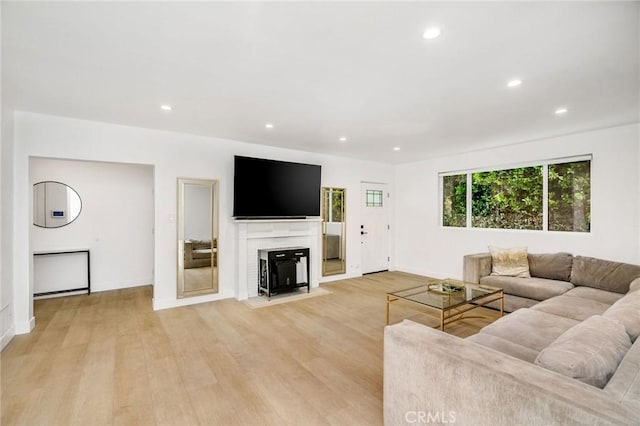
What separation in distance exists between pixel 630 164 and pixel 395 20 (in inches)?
160

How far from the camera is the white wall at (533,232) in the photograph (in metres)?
3.83

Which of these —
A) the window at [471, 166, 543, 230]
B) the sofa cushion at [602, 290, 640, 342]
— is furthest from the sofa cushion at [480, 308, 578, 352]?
the window at [471, 166, 543, 230]

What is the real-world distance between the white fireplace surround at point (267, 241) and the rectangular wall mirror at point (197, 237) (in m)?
0.40

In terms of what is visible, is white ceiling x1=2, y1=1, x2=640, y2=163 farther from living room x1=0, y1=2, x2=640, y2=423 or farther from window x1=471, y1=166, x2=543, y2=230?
window x1=471, y1=166, x2=543, y2=230

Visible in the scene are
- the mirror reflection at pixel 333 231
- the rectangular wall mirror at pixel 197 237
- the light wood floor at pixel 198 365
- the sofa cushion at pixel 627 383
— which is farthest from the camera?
the mirror reflection at pixel 333 231

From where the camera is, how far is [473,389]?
126cm

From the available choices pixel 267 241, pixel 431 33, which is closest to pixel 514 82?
pixel 431 33

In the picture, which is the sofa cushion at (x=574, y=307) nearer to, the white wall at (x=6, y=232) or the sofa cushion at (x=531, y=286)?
the sofa cushion at (x=531, y=286)

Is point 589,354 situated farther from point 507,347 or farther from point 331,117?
point 331,117

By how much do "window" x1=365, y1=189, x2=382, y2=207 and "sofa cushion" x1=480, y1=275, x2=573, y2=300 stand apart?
2.97 meters

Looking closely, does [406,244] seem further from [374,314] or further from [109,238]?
[109,238]

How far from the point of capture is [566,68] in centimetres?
238

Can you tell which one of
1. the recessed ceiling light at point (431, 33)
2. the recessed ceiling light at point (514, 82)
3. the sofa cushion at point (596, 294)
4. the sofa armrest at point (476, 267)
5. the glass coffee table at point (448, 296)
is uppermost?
the recessed ceiling light at point (431, 33)

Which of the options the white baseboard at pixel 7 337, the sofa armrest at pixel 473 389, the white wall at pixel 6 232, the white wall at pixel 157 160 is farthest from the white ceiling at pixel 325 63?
the white baseboard at pixel 7 337
